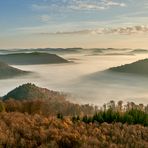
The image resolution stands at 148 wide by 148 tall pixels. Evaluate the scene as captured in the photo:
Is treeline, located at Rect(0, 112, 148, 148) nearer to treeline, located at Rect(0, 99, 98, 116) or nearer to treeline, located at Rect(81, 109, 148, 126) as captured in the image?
treeline, located at Rect(81, 109, 148, 126)

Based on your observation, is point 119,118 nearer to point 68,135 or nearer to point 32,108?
point 68,135

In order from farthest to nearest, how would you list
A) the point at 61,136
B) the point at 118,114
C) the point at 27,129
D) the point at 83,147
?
the point at 118,114, the point at 27,129, the point at 61,136, the point at 83,147

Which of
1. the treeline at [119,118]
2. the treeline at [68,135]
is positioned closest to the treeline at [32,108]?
the treeline at [119,118]

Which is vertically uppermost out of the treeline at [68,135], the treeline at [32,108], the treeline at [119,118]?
the treeline at [68,135]

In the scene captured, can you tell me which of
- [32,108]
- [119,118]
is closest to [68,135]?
[119,118]

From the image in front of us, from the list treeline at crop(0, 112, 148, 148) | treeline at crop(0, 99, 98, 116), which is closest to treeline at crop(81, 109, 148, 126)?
treeline at crop(0, 112, 148, 148)

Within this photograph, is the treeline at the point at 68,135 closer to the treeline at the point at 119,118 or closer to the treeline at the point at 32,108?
the treeline at the point at 119,118

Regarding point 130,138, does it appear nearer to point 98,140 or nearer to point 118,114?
point 98,140

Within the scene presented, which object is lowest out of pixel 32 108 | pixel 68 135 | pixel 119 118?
pixel 32 108

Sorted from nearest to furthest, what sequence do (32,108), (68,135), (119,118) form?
(68,135) → (119,118) → (32,108)

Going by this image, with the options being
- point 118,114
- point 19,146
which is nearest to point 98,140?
point 19,146

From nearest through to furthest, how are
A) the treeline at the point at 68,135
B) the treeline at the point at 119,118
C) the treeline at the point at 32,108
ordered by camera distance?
the treeline at the point at 68,135 → the treeline at the point at 119,118 → the treeline at the point at 32,108
